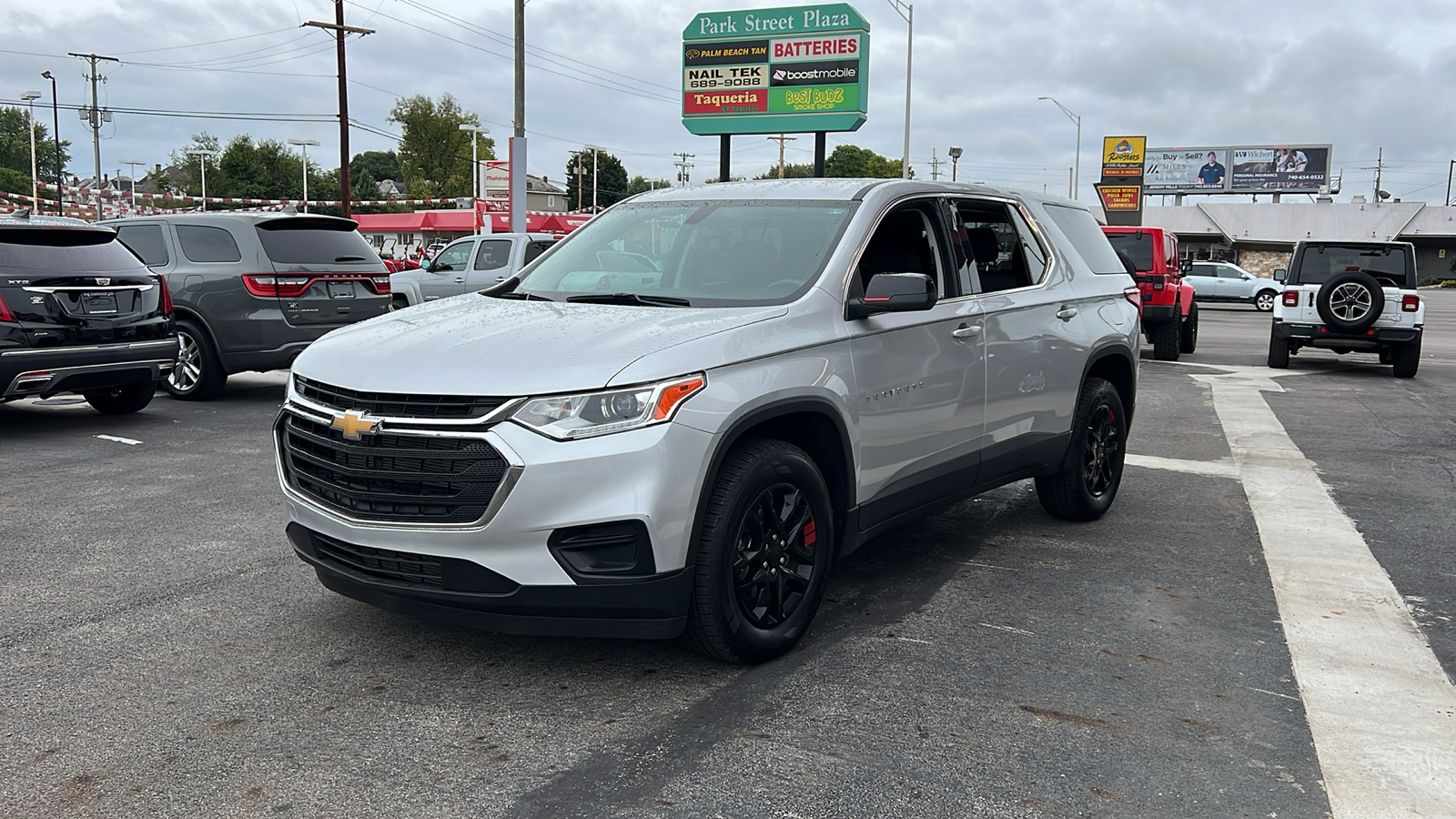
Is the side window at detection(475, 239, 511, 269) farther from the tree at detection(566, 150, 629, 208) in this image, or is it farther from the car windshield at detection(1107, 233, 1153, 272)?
the tree at detection(566, 150, 629, 208)

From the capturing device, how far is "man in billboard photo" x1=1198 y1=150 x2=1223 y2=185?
87875mm

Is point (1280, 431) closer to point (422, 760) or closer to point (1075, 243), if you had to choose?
point (1075, 243)

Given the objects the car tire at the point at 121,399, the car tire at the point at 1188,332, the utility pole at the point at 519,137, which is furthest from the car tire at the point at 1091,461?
the utility pole at the point at 519,137

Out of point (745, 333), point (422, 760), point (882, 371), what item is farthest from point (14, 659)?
point (882, 371)

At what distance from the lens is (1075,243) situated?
6.57 m

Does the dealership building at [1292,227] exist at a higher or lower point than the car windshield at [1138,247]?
higher

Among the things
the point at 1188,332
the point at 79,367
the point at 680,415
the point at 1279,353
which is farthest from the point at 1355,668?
the point at 1188,332

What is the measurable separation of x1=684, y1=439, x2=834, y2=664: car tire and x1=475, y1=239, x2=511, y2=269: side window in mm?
13371

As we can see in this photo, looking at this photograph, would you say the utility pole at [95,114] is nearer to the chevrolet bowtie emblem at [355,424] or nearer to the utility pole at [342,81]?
the utility pole at [342,81]

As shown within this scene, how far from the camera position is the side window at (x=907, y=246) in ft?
16.1

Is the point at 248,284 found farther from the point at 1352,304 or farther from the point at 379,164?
the point at 379,164

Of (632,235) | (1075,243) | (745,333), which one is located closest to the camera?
(745,333)

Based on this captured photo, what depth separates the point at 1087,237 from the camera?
267 inches

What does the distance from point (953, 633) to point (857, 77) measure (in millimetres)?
28636
